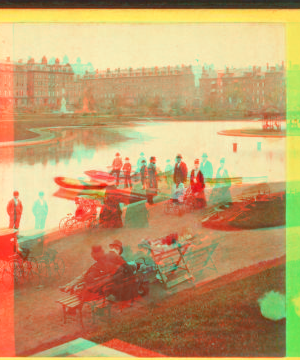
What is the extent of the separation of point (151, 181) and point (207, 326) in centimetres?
176

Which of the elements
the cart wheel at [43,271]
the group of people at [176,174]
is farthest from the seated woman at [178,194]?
the cart wheel at [43,271]

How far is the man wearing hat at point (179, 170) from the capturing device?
501 cm

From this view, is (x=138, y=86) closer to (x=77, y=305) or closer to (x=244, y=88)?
(x=244, y=88)

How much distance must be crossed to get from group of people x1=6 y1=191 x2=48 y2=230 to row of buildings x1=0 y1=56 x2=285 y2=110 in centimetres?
109

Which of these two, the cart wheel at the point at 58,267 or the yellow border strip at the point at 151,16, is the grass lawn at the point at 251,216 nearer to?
the cart wheel at the point at 58,267

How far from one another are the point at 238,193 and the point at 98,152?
172 centimetres

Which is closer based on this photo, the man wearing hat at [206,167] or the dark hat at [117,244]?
the dark hat at [117,244]

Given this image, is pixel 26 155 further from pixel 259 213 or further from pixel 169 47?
pixel 259 213

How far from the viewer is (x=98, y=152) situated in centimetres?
494

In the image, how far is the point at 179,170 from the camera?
197 inches

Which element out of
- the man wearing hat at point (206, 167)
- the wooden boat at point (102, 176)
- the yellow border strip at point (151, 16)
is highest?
the yellow border strip at point (151, 16)

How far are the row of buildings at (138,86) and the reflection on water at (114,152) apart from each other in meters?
0.30

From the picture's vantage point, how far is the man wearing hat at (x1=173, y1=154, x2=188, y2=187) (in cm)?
501

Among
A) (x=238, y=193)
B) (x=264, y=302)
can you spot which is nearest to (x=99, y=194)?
(x=238, y=193)
